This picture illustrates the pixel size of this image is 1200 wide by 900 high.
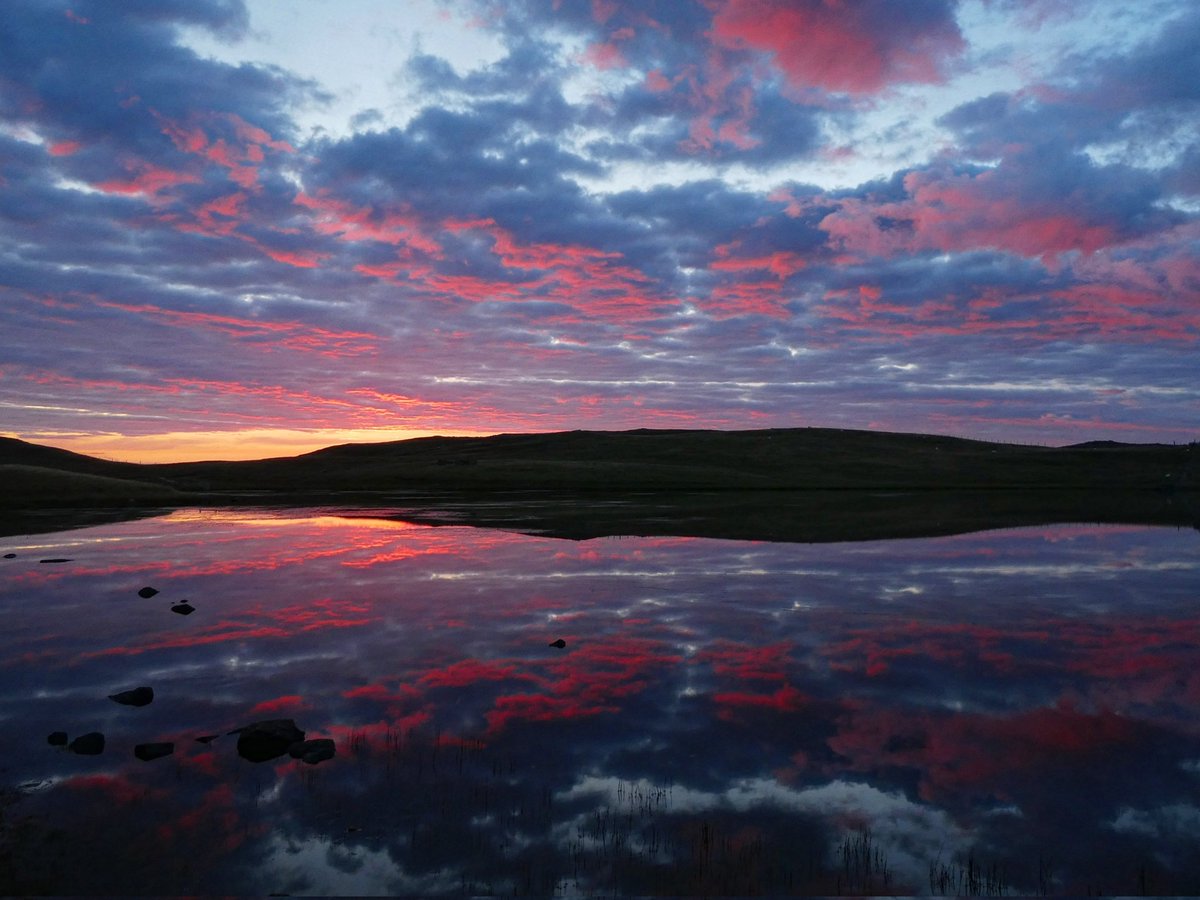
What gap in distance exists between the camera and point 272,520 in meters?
57.4

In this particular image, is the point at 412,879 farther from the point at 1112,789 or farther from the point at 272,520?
the point at 272,520

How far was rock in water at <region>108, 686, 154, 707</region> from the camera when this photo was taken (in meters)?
14.8

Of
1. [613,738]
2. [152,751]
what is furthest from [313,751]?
[613,738]

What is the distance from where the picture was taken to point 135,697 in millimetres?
14820

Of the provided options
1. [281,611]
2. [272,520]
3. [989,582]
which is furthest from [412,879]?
[272,520]

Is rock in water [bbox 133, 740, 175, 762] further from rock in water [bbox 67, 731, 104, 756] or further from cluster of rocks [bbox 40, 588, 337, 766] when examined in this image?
rock in water [bbox 67, 731, 104, 756]

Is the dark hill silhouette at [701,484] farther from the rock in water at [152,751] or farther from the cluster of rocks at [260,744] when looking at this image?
the rock in water at [152,751]

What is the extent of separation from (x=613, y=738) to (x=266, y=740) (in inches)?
214

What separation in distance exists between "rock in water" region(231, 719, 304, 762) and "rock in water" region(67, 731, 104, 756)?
2.12 m

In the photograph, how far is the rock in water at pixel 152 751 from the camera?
12.0m

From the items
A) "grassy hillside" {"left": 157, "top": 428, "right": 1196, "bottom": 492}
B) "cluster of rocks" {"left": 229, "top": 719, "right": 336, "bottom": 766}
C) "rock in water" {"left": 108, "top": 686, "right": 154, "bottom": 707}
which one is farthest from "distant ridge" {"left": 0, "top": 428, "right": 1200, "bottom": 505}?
"cluster of rocks" {"left": 229, "top": 719, "right": 336, "bottom": 766}

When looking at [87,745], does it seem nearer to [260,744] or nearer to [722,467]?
[260,744]

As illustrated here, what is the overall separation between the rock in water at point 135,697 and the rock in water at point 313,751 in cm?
459

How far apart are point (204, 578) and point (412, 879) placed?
82.3ft
